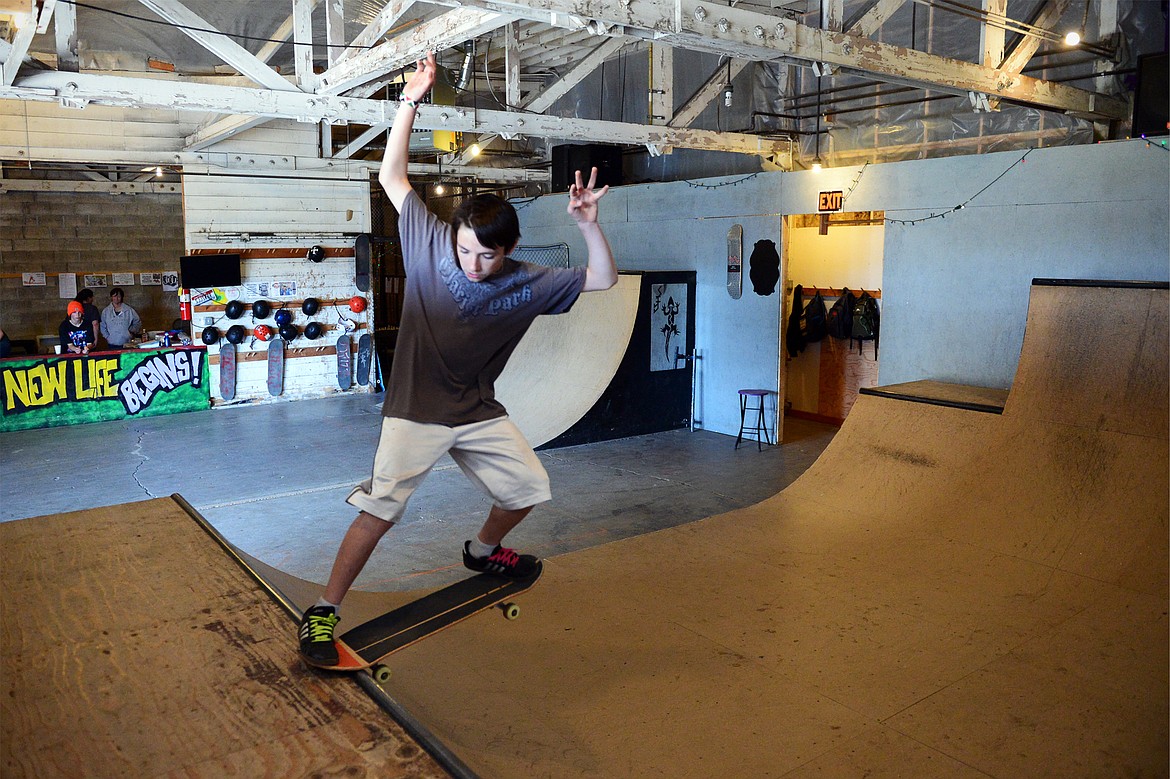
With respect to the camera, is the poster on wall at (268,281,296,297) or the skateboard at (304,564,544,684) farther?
the poster on wall at (268,281,296,297)

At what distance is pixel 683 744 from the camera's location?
266cm

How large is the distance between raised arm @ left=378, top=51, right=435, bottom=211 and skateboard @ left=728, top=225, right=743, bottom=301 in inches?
269

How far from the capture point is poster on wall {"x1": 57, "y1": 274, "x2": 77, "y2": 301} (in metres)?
13.8

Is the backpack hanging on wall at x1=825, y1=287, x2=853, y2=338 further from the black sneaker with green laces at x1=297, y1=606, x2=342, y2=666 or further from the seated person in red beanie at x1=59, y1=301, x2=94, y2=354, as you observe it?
the seated person in red beanie at x1=59, y1=301, x2=94, y2=354

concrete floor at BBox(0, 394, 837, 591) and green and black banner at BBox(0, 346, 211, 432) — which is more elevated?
green and black banner at BBox(0, 346, 211, 432)

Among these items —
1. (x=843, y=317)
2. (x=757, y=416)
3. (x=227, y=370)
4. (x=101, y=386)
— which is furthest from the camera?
(x=227, y=370)

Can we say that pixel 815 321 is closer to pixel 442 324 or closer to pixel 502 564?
pixel 502 564

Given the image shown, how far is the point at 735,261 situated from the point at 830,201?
1271 millimetres

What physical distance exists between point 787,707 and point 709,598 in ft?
3.13

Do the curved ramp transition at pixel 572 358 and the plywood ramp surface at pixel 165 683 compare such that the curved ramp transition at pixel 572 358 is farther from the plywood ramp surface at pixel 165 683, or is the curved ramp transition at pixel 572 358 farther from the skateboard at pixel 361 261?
the plywood ramp surface at pixel 165 683

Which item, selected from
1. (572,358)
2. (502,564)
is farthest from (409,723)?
(572,358)

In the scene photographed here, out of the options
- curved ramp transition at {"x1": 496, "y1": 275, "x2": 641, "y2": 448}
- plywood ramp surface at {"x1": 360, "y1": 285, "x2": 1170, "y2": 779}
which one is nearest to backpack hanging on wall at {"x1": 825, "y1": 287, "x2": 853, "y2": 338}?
curved ramp transition at {"x1": 496, "y1": 275, "x2": 641, "y2": 448}

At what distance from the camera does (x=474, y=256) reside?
2.40 metres

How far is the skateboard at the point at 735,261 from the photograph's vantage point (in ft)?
29.7
